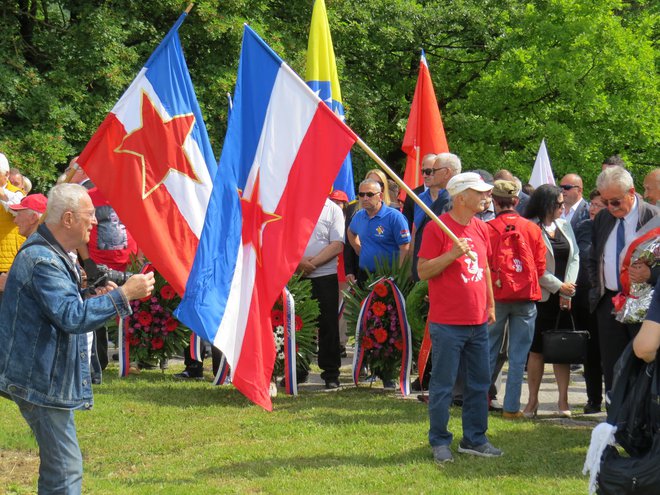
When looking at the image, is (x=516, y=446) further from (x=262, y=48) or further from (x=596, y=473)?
(x=262, y=48)

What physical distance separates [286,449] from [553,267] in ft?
9.77

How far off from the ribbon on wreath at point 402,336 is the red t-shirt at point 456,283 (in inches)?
107

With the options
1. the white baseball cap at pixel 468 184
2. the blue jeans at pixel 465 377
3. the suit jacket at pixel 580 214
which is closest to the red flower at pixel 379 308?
the suit jacket at pixel 580 214

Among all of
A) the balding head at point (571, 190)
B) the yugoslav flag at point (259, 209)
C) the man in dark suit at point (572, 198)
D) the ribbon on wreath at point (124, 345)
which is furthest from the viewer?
the balding head at point (571, 190)

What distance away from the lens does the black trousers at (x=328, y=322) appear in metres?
10.7

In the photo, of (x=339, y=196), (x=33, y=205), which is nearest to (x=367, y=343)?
(x=339, y=196)

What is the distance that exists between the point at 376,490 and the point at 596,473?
5.77 ft

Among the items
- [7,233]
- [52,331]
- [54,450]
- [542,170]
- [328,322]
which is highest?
[542,170]

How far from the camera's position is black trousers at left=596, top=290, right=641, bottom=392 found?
790cm

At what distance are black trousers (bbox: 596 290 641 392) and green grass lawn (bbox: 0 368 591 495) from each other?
0.63m

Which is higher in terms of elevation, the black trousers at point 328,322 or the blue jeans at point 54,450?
the black trousers at point 328,322

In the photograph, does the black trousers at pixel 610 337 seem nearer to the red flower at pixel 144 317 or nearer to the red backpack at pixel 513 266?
the red backpack at pixel 513 266

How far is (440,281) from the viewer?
7.30 m

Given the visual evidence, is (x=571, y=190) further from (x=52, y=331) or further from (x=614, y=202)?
(x=52, y=331)
